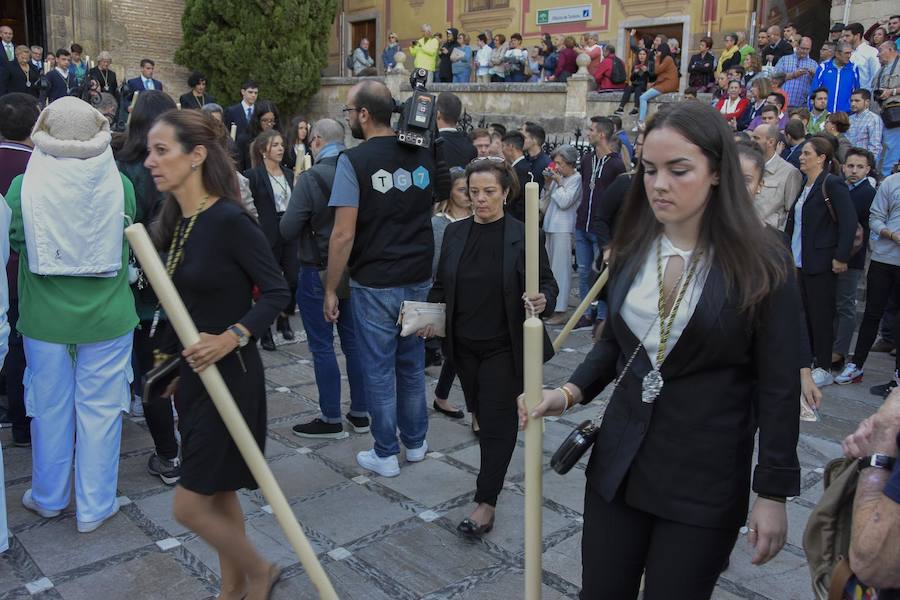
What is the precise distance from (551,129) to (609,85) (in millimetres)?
1813

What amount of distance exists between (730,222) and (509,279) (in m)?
1.81

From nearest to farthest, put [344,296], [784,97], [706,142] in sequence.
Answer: [706,142], [344,296], [784,97]

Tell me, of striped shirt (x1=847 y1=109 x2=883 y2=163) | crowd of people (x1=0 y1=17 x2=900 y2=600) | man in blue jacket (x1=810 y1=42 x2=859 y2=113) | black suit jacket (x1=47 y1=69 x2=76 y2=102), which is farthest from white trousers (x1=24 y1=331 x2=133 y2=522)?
black suit jacket (x1=47 y1=69 x2=76 y2=102)

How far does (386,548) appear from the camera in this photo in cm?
355

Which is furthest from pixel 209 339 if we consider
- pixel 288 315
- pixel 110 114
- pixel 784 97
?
pixel 784 97

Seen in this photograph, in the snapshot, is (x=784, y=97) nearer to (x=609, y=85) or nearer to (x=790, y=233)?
(x=790, y=233)

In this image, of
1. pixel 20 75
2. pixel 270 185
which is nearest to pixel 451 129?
pixel 270 185

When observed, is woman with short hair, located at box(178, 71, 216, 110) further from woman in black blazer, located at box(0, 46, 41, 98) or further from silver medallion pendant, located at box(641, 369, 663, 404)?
silver medallion pendant, located at box(641, 369, 663, 404)

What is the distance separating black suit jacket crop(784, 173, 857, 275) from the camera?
6227 millimetres

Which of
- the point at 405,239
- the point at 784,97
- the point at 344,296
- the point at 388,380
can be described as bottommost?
the point at 388,380

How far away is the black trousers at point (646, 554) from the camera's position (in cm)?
196

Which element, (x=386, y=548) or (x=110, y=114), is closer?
(x=386, y=548)

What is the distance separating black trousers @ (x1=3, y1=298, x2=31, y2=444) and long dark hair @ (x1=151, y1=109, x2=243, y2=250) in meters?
2.10

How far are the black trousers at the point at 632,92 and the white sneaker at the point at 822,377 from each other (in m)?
10.2
